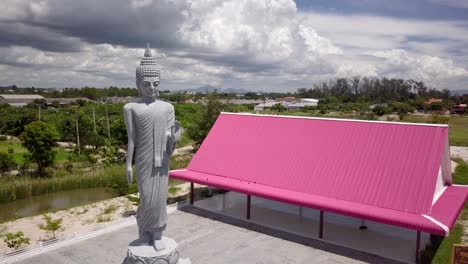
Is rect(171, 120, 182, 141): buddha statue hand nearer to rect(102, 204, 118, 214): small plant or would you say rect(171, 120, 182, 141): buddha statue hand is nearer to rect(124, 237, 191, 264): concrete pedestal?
rect(124, 237, 191, 264): concrete pedestal

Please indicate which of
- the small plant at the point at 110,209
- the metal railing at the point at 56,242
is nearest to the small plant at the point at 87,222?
the small plant at the point at 110,209

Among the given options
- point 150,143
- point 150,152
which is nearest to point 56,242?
point 150,152

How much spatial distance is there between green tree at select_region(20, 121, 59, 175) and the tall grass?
6.19ft

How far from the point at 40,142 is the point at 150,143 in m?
20.4

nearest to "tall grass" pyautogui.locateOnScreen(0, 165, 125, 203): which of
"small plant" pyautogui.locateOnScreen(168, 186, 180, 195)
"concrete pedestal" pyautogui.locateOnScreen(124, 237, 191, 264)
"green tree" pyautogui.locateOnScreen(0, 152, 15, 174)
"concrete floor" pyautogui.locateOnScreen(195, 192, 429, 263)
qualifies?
"green tree" pyautogui.locateOnScreen(0, 152, 15, 174)

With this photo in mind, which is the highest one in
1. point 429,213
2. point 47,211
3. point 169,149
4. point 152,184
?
point 169,149

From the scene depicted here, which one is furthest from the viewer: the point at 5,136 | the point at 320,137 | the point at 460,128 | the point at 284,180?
the point at 460,128

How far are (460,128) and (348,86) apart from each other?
259 ft

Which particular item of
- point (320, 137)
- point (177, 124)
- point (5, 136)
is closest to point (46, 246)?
point (177, 124)

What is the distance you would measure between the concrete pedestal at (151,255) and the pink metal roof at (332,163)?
6425 millimetres

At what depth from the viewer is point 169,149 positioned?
30.2 ft

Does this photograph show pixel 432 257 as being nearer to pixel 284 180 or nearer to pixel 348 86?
pixel 284 180

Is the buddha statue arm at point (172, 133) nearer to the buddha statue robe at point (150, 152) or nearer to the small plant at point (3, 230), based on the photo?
the buddha statue robe at point (150, 152)

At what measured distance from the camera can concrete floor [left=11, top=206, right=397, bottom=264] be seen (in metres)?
13.1
